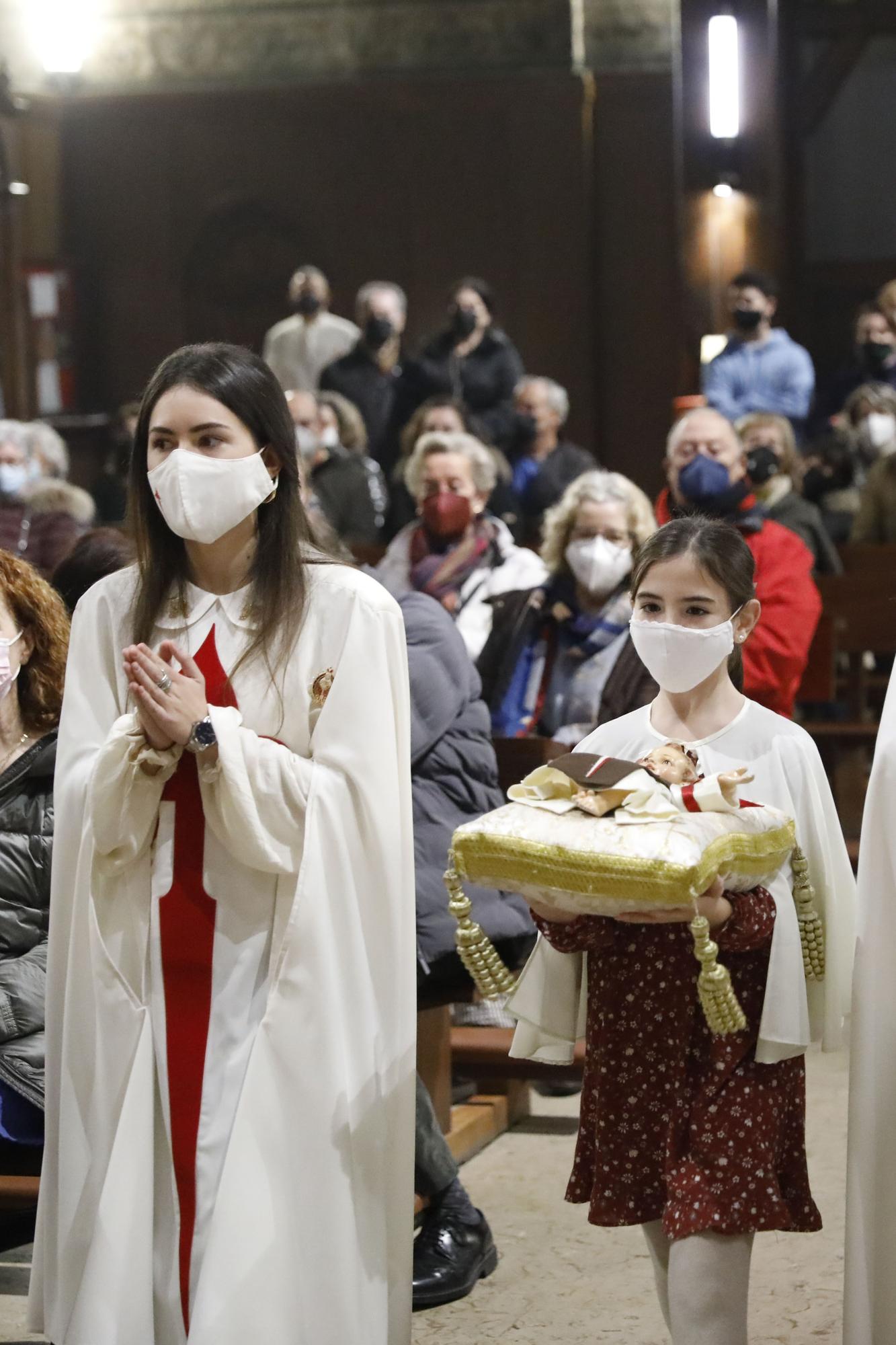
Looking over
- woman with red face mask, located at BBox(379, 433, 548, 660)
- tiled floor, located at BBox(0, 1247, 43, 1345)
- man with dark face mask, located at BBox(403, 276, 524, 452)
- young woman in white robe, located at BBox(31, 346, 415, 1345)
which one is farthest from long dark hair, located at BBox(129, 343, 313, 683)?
man with dark face mask, located at BBox(403, 276, 524, 452)

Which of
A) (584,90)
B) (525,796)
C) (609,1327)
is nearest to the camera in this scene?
(525,796)

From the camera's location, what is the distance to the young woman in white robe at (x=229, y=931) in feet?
9.94

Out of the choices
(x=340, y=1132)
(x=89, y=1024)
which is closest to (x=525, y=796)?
(x=340, y=1132)

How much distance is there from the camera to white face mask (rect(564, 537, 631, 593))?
5.57 m

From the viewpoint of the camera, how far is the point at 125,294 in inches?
563

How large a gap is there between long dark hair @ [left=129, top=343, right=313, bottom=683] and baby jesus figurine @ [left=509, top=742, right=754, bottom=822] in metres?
0.56

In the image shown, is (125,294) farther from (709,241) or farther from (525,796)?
(525,796)

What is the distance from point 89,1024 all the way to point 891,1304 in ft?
4.51

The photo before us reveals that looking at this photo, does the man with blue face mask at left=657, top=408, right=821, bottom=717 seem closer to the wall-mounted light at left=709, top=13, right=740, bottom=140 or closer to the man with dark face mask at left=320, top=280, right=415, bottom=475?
the man with dark face mask at left=320, top=280, right=415, bottom=475

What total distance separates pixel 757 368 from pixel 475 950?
8.06 meters

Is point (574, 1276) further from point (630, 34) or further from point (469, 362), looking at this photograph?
point (630, 34)

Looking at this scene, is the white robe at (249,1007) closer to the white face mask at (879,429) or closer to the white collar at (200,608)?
the white collar at (200,608)

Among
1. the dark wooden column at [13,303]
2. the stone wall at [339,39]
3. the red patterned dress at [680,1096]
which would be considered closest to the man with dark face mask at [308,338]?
the stone wall at [339,39]

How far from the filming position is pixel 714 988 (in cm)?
275
